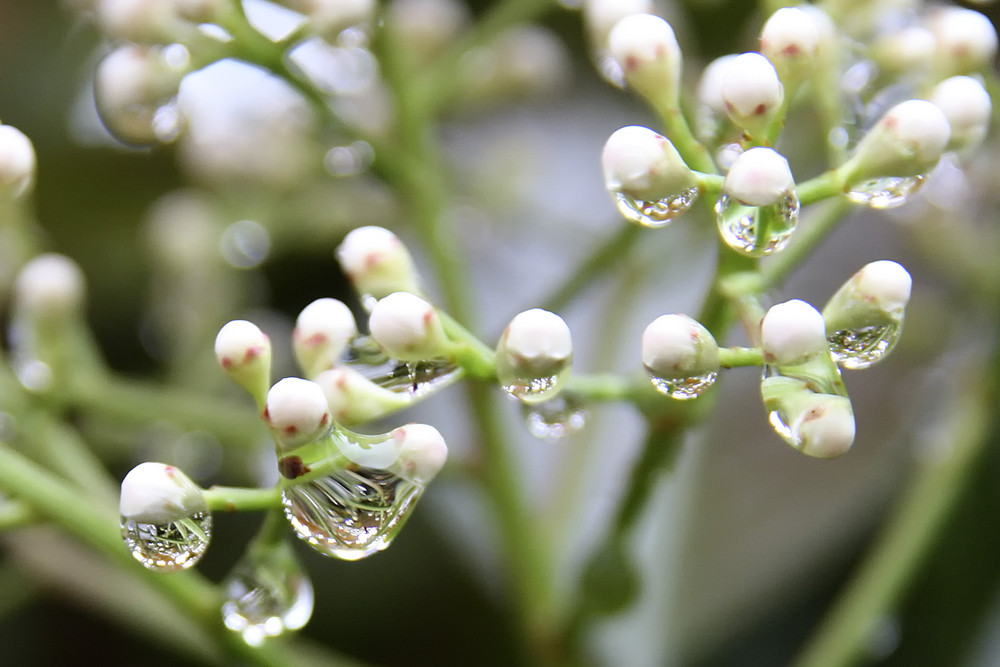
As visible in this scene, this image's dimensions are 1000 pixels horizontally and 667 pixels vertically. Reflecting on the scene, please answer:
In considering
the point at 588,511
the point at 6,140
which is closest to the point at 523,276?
the point at 588,511

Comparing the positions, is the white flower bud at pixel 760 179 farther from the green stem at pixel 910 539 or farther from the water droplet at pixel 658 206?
the green stem at pixel 910 539

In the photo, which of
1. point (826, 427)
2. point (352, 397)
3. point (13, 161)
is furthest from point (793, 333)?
point (13, 161)

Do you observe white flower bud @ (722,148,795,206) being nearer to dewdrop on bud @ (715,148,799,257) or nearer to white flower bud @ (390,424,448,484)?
dewdrop on bud @ (715,148,799,257)

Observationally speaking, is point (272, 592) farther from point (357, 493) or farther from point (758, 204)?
point (758, 204)

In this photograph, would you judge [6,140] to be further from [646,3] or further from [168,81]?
[646,3]

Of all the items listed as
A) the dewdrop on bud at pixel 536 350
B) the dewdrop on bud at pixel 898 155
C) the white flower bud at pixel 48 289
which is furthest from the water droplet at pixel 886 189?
the white flower bud at pixel 48 289

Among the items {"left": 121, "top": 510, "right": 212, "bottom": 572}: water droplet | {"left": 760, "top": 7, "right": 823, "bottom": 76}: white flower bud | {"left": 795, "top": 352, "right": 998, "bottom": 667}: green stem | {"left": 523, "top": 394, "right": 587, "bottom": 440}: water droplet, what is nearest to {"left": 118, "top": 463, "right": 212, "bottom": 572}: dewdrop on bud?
{"left": 121, "top": 510, "right": 212, "bottom": 572}: water droplet
